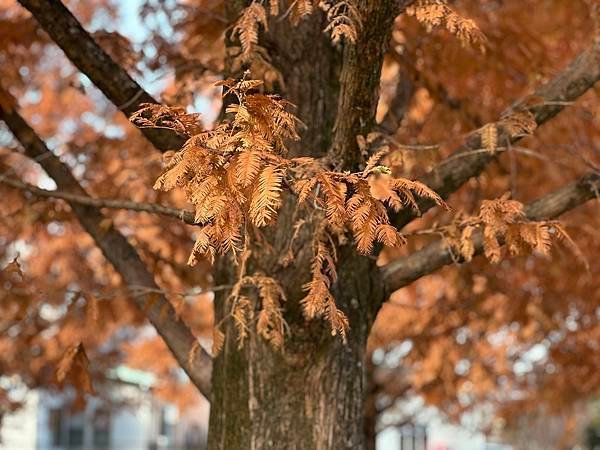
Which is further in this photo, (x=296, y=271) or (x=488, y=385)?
(x=488, y=385)

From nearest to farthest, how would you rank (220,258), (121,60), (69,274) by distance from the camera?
(220,258) → (121,60) → (69,274)

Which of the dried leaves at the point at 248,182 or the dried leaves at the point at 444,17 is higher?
the dried leaves at the point at 444,17

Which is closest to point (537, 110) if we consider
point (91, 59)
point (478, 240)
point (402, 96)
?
point (478, 240)

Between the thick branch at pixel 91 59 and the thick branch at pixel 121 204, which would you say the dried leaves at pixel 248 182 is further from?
the thick branch at pixel 91 59

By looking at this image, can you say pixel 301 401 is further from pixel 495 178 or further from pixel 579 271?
pixel 579 271

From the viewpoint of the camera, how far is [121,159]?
7574 mm

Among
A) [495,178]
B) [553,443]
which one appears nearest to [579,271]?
[495,178]

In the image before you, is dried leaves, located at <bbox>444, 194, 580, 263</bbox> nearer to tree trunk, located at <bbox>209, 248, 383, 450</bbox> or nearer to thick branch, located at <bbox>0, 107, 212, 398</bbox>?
tree trunk, located at <bbox>209, 248, 383, 450</bbox>

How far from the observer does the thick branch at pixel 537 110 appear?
4043mm

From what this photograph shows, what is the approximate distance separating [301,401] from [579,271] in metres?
4.89

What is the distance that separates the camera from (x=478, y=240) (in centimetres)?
383

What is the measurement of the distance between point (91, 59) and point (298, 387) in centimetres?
173

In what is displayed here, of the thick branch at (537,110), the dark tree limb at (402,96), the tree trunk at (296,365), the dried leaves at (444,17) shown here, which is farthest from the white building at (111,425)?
the dried leaves at (444,17)

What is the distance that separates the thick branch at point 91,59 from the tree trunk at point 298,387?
1024 millimetres
